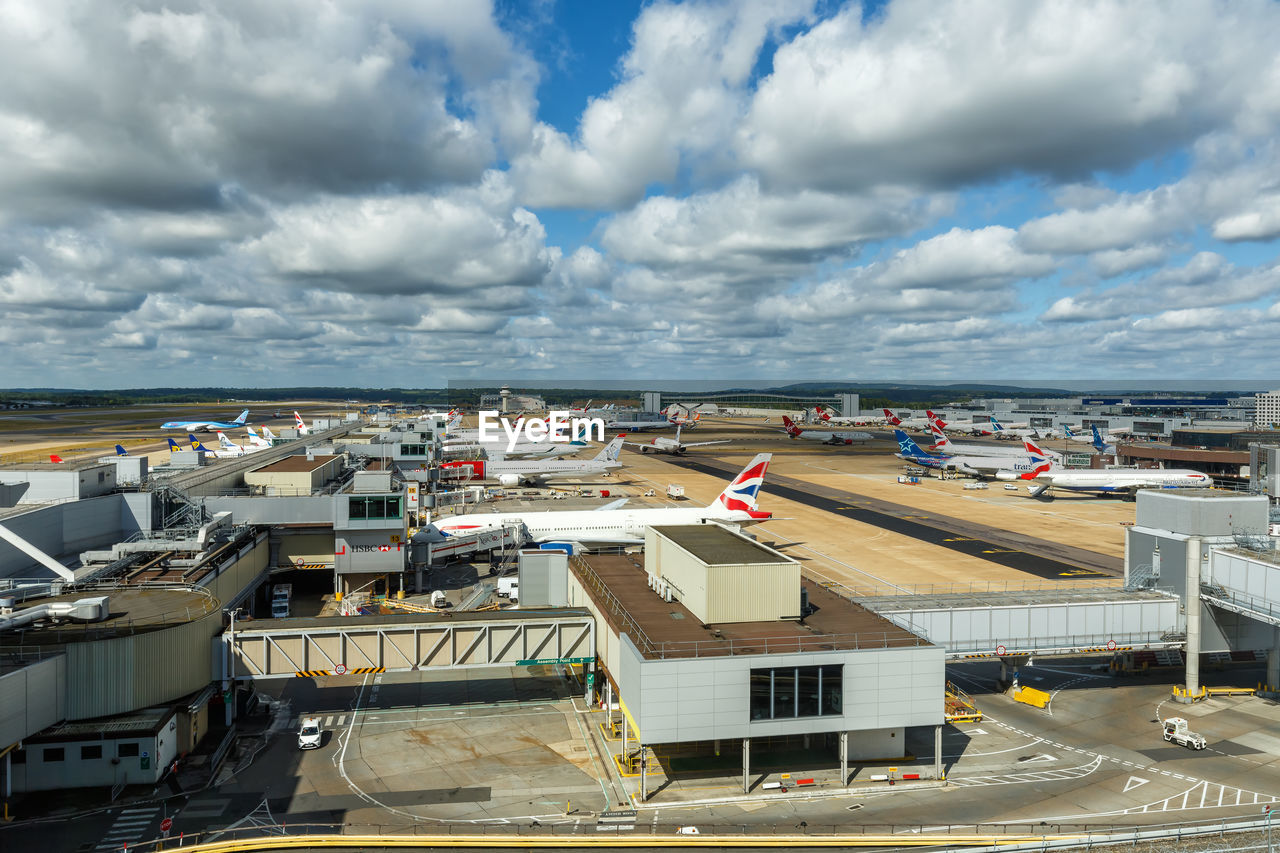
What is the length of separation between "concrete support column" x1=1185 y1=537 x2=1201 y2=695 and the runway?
28.0 meters

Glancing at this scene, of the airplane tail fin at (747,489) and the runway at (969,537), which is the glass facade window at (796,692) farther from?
the airplane tail fin at (747,489)

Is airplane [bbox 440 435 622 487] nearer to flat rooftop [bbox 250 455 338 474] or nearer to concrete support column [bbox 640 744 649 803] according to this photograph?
flat rooftop [bbox 250 455 338 474]

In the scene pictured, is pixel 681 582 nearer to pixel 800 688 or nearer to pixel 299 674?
pixel 800 688

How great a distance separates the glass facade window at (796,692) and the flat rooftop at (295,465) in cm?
6221

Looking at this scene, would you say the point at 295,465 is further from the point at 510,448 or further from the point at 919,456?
the point at 919,456

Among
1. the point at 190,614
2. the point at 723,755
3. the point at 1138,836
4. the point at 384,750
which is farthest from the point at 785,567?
the point at 190,614

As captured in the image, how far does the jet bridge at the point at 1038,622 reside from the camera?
151 ft

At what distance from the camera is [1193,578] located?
48375 millimetres

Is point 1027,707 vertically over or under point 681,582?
under

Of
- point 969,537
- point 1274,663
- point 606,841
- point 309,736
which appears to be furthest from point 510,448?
point 606,841

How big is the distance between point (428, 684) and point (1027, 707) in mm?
37609

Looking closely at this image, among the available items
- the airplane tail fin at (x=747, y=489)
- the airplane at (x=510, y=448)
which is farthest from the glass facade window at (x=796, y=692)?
the airplane at (x=510, y=448)

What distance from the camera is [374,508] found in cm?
6681

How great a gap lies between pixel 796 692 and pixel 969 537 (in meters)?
70.0
